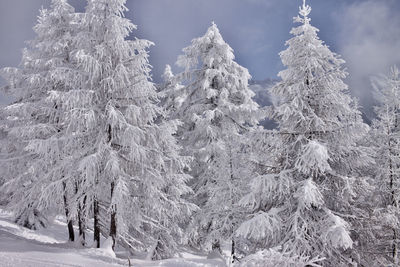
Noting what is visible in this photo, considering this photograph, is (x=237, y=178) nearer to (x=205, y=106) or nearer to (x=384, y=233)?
(x=205, y=106)

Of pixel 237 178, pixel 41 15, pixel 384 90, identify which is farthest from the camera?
pixel 41 15

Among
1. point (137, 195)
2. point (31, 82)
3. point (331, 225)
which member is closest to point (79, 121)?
point (137, 195)

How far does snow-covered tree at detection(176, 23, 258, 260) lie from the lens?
1551cm

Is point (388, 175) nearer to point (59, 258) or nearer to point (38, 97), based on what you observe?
point (59, 258)

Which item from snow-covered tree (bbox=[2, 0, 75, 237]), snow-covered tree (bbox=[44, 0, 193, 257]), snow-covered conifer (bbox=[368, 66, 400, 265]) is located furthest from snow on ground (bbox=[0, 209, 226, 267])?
snow-covered conifer (bbox=[368, 66, 400, 265])

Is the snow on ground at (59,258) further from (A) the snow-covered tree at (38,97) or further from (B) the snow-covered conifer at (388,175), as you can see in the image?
(B) the snow-covered conifer at (388,175)

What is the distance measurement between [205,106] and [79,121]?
7.80 m

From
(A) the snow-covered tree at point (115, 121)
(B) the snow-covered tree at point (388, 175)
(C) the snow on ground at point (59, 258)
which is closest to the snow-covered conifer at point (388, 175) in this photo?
(B) the snow-covered tree at point (388, 175)

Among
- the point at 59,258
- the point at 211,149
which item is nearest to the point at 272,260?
the point at 59,258

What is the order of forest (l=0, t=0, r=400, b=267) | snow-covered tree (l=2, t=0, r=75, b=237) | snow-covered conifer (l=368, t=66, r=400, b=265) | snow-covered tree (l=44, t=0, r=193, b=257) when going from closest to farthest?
forest (l=0, t=0, r=400, b=267) → snow-covered tree (l=44, t=0, r=193, b=257) → snow-covered conifer (l=368, t=66, r=400, b=265) → snow-covered tree (l=2, t=0, r=75, b=237)

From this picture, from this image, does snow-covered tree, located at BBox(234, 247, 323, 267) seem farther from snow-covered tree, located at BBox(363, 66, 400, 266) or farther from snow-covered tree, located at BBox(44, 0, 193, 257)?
snow-covered tree, located at BBox(363, 66, 400, 266)

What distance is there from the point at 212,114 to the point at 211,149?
74.8 inches

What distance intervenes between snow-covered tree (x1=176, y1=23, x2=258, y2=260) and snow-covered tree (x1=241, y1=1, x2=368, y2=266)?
4.22 m

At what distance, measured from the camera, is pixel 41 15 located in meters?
17.2
